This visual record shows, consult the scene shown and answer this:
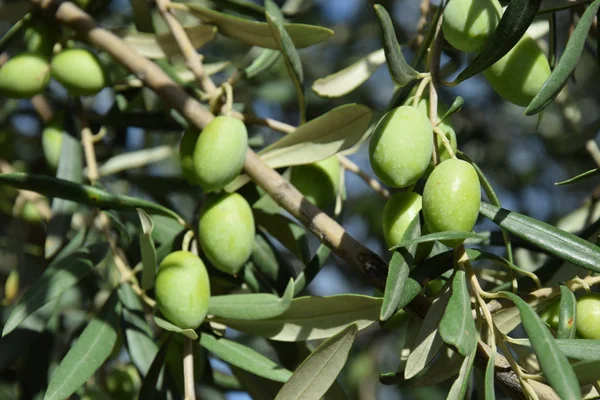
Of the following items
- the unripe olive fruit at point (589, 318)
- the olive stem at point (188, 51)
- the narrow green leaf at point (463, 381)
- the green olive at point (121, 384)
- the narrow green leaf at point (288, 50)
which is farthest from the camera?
the green olive at point (121, 384)

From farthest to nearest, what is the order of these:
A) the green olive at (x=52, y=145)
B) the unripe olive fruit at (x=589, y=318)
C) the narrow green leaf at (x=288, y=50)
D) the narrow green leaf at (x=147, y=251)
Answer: the green olive at (x=52, y=145), the narrow green leaf at (x=288, y=50), the narrow green leaf at (x=147, y=251), the unripe olive fruit at (x=589, y=318)

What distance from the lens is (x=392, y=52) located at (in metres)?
0.81

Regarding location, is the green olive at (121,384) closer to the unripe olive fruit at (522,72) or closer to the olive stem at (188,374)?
the olive stem at (188,374)

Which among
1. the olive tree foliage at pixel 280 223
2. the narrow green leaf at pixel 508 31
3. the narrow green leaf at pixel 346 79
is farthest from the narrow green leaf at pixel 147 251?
the narrow green leaf at pixel 508 31

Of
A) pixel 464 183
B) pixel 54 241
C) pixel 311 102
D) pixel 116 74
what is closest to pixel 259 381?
pixel 54 241

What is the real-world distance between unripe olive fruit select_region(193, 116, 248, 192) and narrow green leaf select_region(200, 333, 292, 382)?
210mm

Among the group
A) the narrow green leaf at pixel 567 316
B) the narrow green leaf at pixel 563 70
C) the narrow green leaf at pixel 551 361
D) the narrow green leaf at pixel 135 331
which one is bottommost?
the narrow green leaf at pixel 135 331

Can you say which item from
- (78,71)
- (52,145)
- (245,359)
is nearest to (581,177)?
(245,359)

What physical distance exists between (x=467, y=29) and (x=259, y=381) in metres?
0.61

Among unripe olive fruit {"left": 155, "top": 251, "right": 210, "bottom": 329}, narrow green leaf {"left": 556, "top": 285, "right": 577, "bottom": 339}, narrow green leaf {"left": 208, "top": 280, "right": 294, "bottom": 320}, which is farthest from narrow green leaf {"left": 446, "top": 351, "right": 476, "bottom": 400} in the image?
unripe olive fruit {"left": 155, "top": 251, "right": 210, "bottom": 329}

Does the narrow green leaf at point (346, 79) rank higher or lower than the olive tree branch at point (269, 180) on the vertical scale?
higher

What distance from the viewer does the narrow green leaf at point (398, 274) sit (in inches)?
29.8

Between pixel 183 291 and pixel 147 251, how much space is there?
0.09m

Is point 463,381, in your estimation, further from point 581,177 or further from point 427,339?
point 581,177
